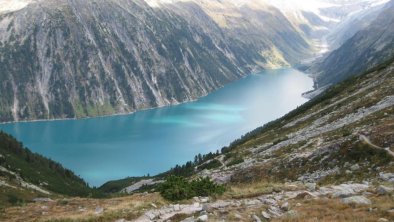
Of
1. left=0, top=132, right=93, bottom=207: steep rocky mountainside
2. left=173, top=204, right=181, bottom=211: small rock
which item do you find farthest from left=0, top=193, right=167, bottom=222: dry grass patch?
left=0, top=132, right=93, bottom=207: steep rocky mountainside

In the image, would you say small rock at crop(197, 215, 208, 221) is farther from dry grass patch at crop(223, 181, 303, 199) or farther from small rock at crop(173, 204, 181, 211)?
dry grass patch at crop(223, 181, 303, 199)

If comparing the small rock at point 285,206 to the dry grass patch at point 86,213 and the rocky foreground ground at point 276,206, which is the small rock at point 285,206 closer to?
the rocky foreground ground at point 276,206

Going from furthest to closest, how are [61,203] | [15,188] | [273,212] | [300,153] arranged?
[15,188], [300,153], [61,203], [273,212]

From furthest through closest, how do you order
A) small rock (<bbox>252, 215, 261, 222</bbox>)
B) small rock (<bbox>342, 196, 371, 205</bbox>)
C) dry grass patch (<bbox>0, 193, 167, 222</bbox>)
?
dry grass patch (<bbox>0, 193, 167, 222</bbox>)
small rock (<bbox>342, 196, 371, 205</bbox>)
small rock (<bbox>252, 215, 261, 222</bbox>)

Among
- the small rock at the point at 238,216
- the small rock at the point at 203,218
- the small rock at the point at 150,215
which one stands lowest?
the small rock at the point at 238,216

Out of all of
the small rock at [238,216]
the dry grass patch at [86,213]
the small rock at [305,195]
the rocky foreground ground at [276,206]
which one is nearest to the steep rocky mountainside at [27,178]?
the dry grass patch at [86,213]

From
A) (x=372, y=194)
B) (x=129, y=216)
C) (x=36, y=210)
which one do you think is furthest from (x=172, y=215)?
(x=36, y=210)

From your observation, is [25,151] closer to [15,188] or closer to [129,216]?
Answer: [15,188]
